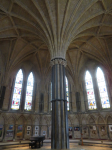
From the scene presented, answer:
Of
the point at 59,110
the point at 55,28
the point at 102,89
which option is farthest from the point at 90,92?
the point at 55,28

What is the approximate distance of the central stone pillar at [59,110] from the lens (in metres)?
9.16

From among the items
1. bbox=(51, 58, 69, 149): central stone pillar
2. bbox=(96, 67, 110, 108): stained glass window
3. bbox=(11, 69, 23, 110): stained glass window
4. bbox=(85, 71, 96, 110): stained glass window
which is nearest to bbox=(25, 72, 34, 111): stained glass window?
bbox=(11, 69, 23, 110): stained glass window

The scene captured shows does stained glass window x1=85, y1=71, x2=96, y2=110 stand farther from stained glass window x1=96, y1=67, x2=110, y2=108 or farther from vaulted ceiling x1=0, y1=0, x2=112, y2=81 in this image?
vaulted ceiling x1=0, y1=0, x2=112, y2=81

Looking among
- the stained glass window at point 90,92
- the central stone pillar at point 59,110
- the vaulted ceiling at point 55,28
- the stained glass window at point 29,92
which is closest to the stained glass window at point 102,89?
the stained glass window at point 90,92

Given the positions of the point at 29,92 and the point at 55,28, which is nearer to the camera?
the point at 55,28

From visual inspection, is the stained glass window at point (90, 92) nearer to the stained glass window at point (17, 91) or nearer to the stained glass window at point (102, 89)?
the stained glass window at point (102, 89)

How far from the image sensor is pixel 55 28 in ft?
43.9

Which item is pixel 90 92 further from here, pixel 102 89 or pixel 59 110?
pixel 59 110

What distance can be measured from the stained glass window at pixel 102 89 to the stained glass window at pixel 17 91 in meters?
13.4

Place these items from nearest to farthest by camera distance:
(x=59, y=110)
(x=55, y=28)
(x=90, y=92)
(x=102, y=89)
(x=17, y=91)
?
1. (x=59, y=110)
2. (x=55, y=28)
3. (x=102, y=89)
4. (x=17, y=91)
5. (x=90, y=92)

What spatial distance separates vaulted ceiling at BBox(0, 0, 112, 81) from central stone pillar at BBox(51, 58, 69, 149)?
5.71 feet

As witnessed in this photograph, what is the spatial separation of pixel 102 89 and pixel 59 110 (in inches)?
467

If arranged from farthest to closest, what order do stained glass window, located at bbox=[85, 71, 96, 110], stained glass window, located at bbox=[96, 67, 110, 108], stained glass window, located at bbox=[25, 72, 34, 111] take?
stained glass window, located at bbox=[25, 72, 34, 111] → stained glass window, located at bbox=[85, 71, 96, 110] → stained glass window, located at bbox=[96, 67, 110, 108]

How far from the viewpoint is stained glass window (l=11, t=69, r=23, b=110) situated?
738 inches
